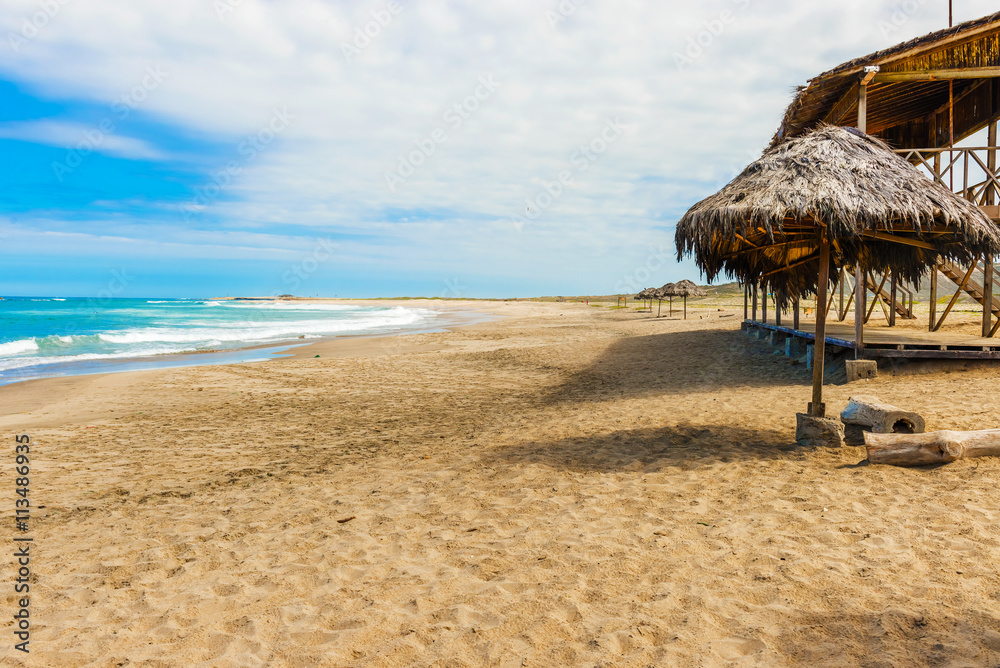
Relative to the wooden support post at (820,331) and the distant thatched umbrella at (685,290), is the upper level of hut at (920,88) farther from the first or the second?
the distant thatched umbrella at (685,290)

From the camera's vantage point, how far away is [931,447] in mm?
5129

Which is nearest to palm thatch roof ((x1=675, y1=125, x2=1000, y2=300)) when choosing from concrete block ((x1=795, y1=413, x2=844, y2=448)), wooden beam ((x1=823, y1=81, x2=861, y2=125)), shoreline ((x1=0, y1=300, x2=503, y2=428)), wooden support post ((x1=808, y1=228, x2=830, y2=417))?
wooden support post ((x1=808, y1=228, x2=830, y2=417))

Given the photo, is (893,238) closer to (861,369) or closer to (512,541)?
(861,369)

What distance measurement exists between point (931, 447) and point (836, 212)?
7.47 ft

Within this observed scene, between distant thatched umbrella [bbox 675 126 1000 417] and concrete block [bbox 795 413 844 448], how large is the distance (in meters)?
0.22

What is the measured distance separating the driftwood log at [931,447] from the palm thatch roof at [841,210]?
1944mm

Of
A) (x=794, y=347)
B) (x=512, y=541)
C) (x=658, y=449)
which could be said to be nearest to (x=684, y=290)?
(x=794, y=347)

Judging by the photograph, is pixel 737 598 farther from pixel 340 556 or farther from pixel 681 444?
pixel 681 444

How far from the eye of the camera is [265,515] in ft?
15.6

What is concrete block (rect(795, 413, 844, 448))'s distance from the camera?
5.93m

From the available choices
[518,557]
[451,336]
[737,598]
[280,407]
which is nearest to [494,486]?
[518,557]

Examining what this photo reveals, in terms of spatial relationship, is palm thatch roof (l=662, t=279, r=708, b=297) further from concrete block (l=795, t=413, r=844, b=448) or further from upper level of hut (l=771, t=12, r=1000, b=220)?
concrete block (l=795, t=413, r=844, b=448)

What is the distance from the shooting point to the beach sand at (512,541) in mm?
2887

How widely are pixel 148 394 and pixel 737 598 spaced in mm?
10888
